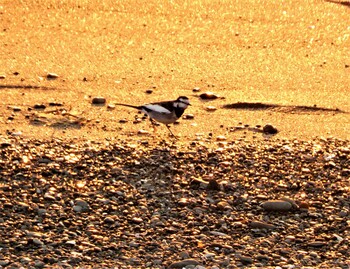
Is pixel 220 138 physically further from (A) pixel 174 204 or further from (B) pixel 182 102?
(A) pixel 174 204

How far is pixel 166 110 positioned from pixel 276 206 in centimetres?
127

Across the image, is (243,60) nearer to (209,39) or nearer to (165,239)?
(209,39)

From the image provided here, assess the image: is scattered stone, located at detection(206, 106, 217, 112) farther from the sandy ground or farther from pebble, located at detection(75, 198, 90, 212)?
pebble, located at detection(75, 198, 90, 212)

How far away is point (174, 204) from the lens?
21.5 feet

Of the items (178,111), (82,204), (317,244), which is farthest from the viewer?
(178,111)

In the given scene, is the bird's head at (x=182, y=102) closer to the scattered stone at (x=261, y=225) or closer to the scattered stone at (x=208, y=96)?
the scattered stone at (x=208, y=96)

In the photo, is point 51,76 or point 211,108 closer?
point 211,108

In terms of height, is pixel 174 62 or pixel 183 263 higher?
pixel 174 62

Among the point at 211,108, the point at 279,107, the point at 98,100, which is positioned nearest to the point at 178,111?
the point at 211,108

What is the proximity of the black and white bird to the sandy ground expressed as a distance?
0.67ft

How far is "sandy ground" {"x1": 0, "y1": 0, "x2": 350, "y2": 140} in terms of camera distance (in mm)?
7848

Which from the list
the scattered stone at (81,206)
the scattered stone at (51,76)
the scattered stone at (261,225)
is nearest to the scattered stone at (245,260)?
the scattered stone at (261,225)

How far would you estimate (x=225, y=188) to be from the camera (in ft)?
22.3

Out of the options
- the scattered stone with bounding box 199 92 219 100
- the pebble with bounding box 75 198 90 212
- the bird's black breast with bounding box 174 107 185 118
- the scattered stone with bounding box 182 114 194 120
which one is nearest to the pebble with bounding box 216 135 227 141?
the bird's black breast with bounding box 174 107 185 118
